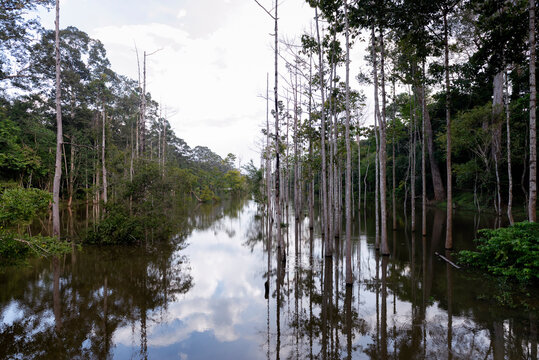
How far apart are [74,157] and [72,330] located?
2577 centimetres

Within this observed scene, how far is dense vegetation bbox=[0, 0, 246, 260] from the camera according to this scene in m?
11.2

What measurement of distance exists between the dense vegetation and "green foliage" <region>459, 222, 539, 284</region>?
440 inches

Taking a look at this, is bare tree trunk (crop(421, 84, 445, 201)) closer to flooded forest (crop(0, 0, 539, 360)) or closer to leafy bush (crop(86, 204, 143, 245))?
flooded forest (crop(0, 0, 539, 360))

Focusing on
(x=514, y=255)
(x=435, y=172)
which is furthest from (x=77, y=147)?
(x=435, y=172)

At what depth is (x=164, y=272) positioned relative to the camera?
8.85m

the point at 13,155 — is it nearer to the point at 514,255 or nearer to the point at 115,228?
the point at 115,228

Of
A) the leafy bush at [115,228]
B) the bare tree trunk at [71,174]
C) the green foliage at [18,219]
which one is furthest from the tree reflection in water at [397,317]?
the bare tree trunk at [71,174]

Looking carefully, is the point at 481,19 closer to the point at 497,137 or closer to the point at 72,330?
the point at 497,137

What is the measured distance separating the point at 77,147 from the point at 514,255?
3283 cm

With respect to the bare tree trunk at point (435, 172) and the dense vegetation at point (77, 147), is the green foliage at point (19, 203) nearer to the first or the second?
the dense vegetation at point (77, 147)

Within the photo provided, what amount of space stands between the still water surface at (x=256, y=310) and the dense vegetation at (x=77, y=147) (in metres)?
1.74

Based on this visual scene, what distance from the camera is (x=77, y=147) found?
1067 inches

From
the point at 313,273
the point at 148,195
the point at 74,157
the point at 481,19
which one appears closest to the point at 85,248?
the point at 148,195

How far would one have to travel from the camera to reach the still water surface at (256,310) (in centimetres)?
457
